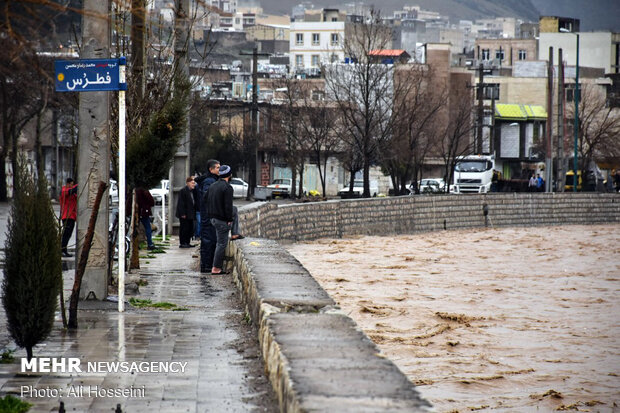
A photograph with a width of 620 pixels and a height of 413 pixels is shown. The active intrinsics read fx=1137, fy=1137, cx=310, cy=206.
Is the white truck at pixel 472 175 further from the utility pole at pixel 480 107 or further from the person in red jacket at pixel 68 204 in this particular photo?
the person in red jacket at pixel 68 204

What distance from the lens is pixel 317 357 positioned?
668 cm

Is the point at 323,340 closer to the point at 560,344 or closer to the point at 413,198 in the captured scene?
the point at 560,344

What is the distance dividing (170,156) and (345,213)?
21944 millimetres

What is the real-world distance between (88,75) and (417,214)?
1228 inches

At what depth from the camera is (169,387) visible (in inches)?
316

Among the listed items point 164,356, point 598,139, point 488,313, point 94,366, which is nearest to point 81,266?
point 164,356

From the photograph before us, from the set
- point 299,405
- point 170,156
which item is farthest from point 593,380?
point 299,405

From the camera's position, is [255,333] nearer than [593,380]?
Yes

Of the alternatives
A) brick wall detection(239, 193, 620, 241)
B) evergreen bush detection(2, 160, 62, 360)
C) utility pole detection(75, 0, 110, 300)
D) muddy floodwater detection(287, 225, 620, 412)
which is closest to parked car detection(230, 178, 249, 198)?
Answer: brick wall detection(239, 193, 620, 241)

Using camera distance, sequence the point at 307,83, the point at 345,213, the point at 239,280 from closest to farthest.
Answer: the point at 239,280
the point at 345,213
the point at 307,83

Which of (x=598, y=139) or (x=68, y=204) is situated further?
(x=598, y=139)

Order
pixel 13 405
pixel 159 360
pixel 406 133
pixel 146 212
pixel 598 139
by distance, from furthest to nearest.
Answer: pixel 598 139 < pixel 406 133 < pixel 146 212 < pixel 159 360 < pixel 13 405

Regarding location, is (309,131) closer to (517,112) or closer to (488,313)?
(517,112)

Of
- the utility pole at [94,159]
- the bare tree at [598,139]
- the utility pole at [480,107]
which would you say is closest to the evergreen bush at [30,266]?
the utility pole at [94,159]
